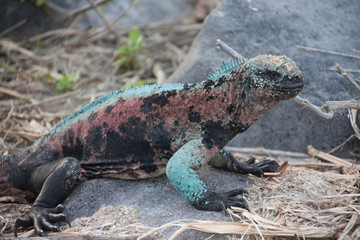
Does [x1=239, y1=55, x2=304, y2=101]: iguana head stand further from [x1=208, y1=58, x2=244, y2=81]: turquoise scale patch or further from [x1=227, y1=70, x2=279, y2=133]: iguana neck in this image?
[x1=208, y1=58, x2=244, y2=81]: turquoise scale patch

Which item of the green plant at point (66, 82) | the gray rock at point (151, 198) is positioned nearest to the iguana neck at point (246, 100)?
the gray rock at point (151, 198)

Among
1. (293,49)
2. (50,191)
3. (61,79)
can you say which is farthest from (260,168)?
(61,79)

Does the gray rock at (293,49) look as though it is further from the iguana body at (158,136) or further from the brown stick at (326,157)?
the iguana body at (158,136)

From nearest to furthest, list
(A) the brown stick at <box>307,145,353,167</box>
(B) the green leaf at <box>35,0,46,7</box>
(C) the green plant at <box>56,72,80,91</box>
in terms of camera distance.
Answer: (A) the brown stick at <box>307,145,353,167</box> < (C) the green plant at <box>56,72,80,91</box> < (B) the green leaf at <box>35,0,46,7</box>

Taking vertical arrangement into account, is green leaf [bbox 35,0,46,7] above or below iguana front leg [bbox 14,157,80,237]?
above

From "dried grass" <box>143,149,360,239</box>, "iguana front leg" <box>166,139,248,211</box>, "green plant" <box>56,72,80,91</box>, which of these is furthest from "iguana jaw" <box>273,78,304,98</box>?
"green plant" <box>56,72,80,91</box>

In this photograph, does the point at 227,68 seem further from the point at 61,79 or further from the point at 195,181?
the point at 61,79

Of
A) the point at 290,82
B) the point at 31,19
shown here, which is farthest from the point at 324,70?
the point at 31,19
